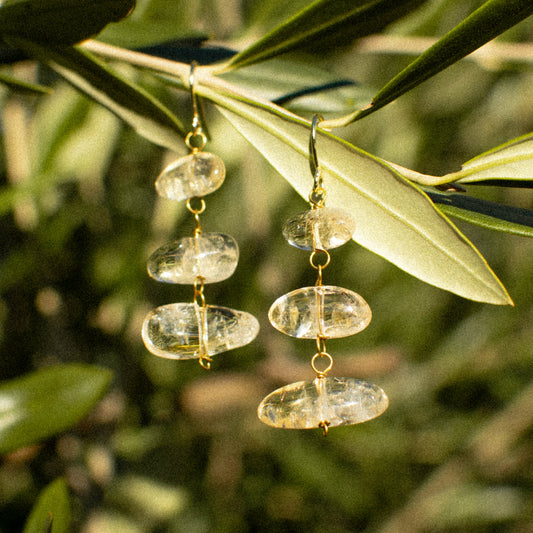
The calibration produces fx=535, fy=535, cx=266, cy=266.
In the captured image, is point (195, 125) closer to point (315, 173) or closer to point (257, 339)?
point (315, 173)

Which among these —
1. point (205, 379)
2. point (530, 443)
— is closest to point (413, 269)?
point (205, 379)

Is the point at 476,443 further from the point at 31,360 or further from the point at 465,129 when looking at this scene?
the point at 31,360

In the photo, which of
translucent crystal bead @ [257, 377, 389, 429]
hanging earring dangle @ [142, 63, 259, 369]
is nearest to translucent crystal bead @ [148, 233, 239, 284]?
hanging earring dangle @ [142, 63, 259, 369]

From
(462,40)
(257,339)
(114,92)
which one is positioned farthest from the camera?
(257,339)

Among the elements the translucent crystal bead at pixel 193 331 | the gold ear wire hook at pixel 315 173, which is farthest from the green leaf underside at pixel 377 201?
the translucent crystal bead at pixel 193 331

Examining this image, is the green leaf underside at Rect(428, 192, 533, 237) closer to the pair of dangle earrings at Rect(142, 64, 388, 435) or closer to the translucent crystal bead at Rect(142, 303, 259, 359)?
the pair of dangle earrings at Rect(142, 64, 388, 435)

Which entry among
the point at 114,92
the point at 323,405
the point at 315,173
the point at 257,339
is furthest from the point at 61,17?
the point at 257,339
